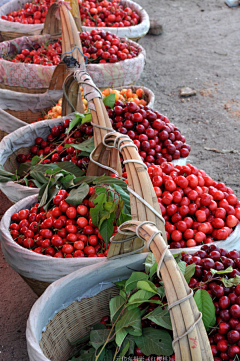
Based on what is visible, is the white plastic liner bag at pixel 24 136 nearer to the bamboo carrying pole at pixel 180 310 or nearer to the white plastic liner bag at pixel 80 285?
the white plastic liner bag at pixel 80 285

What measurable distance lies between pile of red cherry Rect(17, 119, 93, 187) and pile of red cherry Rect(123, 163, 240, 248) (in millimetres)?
534

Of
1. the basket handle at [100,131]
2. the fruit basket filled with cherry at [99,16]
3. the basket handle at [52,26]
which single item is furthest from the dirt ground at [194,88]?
the basket handle at [52,26]

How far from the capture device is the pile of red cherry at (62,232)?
4.63 ft

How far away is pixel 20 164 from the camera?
218cm

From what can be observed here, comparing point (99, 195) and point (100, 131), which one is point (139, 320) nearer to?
point (99, 195)

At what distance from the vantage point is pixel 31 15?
3.72 m

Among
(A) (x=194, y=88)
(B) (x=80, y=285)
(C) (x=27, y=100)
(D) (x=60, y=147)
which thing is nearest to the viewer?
(B) (x=80, y=285)

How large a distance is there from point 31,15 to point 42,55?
38.0 inches

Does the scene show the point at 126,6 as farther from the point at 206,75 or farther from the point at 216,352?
the point at 216,352

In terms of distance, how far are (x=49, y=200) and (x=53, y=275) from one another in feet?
1.21

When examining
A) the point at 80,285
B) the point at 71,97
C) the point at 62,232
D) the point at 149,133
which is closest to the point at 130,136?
the point at 149,133

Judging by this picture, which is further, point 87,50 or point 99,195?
point 87,50

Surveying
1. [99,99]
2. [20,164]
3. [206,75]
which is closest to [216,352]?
[99,99]

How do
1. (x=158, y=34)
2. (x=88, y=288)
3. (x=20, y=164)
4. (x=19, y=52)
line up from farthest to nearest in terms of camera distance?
(x=158, y=34) < (x=19, y=52) < (x=20, y=164) < (x=88, y=288)
